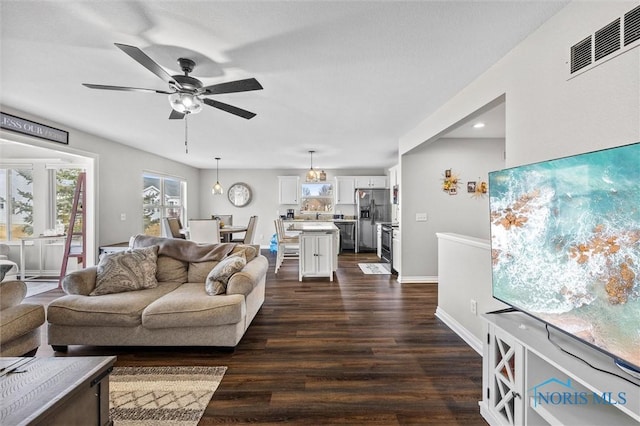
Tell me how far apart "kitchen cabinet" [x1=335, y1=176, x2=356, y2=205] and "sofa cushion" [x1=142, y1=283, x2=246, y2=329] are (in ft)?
19.6

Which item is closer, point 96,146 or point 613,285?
point 613,285

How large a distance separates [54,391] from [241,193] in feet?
23.8

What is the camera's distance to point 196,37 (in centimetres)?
188

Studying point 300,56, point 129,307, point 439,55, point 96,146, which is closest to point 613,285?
point 439,55

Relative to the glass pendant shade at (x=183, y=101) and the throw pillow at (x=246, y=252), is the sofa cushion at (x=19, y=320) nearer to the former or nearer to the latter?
the throw pillow at (x=246, y=252)

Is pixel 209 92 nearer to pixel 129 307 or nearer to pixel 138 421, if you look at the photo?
pixel 129 307

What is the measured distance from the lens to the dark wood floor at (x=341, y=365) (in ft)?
5.58

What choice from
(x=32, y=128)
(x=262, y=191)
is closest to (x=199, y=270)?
(x=32, y=128)

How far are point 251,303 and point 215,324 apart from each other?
514 mm

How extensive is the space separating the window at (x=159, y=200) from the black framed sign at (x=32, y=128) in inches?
80.1

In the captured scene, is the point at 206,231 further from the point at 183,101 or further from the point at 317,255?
the point at 183,101

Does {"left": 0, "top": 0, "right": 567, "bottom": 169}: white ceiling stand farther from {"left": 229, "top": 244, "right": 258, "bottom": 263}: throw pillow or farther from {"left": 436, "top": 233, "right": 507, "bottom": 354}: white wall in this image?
{"left": 229, "top": 244, "right": 258, "bottom": 263}: throw pillow

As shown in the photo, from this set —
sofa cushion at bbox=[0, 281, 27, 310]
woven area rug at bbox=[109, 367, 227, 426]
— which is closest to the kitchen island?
woven area rug at bbox=[109, 367, 227, 426]

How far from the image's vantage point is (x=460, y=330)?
2.68 meters
